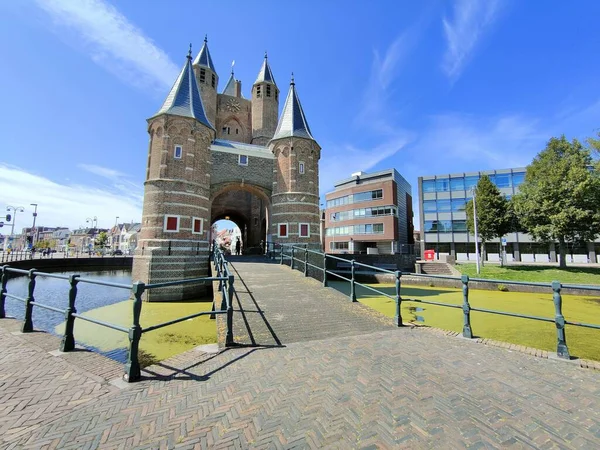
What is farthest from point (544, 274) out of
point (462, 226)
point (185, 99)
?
point (185, 99)

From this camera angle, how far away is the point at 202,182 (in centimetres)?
1794

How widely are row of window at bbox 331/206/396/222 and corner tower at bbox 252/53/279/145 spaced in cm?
1965

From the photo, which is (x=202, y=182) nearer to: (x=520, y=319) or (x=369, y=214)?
(x=520, y=319)

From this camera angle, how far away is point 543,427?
2.22 meters

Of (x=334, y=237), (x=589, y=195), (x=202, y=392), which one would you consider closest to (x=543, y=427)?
(x=202, y=392)

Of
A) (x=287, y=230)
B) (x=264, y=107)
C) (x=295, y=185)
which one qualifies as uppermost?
(x=264, y=107)

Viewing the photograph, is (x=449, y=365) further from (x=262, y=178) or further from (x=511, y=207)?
(x=511, y=207)

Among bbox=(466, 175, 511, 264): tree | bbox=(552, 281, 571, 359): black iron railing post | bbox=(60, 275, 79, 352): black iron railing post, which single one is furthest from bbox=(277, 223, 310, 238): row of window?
bbox=(466, 175, 511, 264): tree

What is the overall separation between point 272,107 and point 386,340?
90.7 feet

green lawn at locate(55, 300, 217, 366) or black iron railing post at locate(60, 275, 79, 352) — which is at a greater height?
black iron railing post at locate(60, 275, 79, 352)

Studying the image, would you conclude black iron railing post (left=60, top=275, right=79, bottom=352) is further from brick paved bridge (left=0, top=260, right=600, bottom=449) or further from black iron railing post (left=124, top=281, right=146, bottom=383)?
black iron railing post (left=124, top=281, right=146, bottom=383)

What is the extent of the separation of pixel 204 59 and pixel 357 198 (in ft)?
88.0

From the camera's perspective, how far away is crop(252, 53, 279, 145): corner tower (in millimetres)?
27172

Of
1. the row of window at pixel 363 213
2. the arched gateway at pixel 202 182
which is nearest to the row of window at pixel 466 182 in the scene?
the row of window at pixel 363 213
